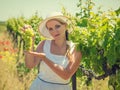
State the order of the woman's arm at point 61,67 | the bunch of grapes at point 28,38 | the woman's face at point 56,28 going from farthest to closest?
the woman's face at point 56,28
the woman's arm at point 61,67
the bunch of grapes at point 28,38

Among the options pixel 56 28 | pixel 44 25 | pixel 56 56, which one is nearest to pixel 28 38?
pixel 56 28

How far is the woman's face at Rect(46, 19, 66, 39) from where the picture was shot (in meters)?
3.87

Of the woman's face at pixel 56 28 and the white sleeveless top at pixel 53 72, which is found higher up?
the woman's face at pixel 56 28

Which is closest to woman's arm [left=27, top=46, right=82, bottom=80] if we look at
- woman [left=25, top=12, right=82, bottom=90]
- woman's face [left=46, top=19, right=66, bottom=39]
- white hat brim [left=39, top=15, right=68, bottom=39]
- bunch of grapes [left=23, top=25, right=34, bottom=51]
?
woman [left=25, top=12, right=82, bottom=90]

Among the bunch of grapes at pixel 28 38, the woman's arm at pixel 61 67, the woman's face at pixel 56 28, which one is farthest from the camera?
the woman's face at pixel 56 28

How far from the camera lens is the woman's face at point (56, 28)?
12.7 feet

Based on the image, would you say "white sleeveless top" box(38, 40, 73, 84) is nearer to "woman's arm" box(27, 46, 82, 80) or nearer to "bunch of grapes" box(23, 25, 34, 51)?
"woman's arm" box(27, 46, 82, 80)

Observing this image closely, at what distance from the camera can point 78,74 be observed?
553 centimetres

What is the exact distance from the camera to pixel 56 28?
3.87 meters

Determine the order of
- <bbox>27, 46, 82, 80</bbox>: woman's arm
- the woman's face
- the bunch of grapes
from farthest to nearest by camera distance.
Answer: the woman's face
<bbox>27, 46, 82, 80</bbox>: woman's arm
the bunch of grapes

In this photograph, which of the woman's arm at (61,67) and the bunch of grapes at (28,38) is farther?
the woman's arm at (61,67)

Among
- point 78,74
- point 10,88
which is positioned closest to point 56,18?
point 78,74

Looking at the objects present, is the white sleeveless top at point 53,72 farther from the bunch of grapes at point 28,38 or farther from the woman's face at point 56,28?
the bunch of grapes at point 28,38

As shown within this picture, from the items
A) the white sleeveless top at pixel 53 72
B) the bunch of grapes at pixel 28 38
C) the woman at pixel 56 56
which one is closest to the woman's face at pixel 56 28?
the woman at pixel 56 56
